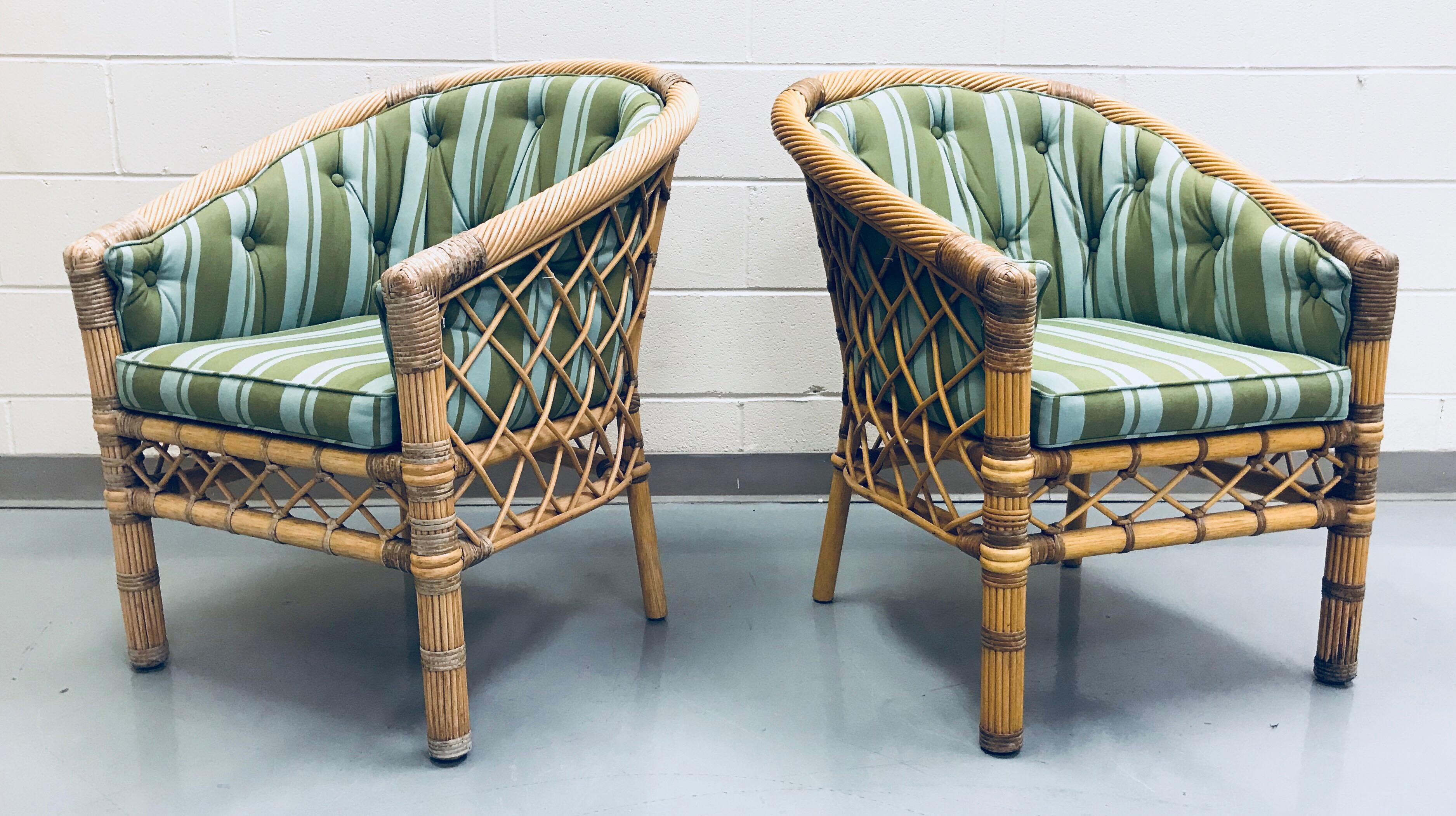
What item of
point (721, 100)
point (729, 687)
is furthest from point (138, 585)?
point (721, 100)

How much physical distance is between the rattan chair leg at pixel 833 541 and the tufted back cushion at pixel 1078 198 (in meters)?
0.44

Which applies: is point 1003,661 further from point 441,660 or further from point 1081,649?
point 441,660

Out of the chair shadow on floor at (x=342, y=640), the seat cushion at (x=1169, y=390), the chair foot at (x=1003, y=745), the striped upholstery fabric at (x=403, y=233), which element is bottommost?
the chair shadow on floor at (x=342, y=640)

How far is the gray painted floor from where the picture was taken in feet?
3.79

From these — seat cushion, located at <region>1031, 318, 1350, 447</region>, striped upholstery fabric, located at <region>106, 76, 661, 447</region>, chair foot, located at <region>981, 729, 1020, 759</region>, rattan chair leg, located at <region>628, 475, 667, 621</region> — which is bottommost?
chair foot, located at <region>981, 729, 1020, 759</region>

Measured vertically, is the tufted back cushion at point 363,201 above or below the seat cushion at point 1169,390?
above

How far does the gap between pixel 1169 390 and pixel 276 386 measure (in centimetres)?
106

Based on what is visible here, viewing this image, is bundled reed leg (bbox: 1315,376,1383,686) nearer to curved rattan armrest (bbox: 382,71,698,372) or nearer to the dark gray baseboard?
the dark gray baseboard

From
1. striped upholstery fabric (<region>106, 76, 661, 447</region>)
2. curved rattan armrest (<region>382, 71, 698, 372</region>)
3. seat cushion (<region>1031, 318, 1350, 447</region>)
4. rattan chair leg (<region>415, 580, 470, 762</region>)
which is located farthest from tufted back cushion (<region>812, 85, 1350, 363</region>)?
rattan chair leg (<region>415, 580, 470, 762</region>)

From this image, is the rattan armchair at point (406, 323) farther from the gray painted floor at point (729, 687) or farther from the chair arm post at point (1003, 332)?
the chair arm post at point (1003, 332)

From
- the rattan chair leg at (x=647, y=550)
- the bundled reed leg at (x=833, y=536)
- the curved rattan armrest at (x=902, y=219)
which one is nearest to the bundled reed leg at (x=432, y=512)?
the rattan chair leg at (x=647, y=550)

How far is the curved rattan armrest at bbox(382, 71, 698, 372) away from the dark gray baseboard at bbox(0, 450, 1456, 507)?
886 millimetres

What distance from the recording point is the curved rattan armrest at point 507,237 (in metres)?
1.07

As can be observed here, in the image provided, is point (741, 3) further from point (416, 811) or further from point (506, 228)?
point (416, 811)
